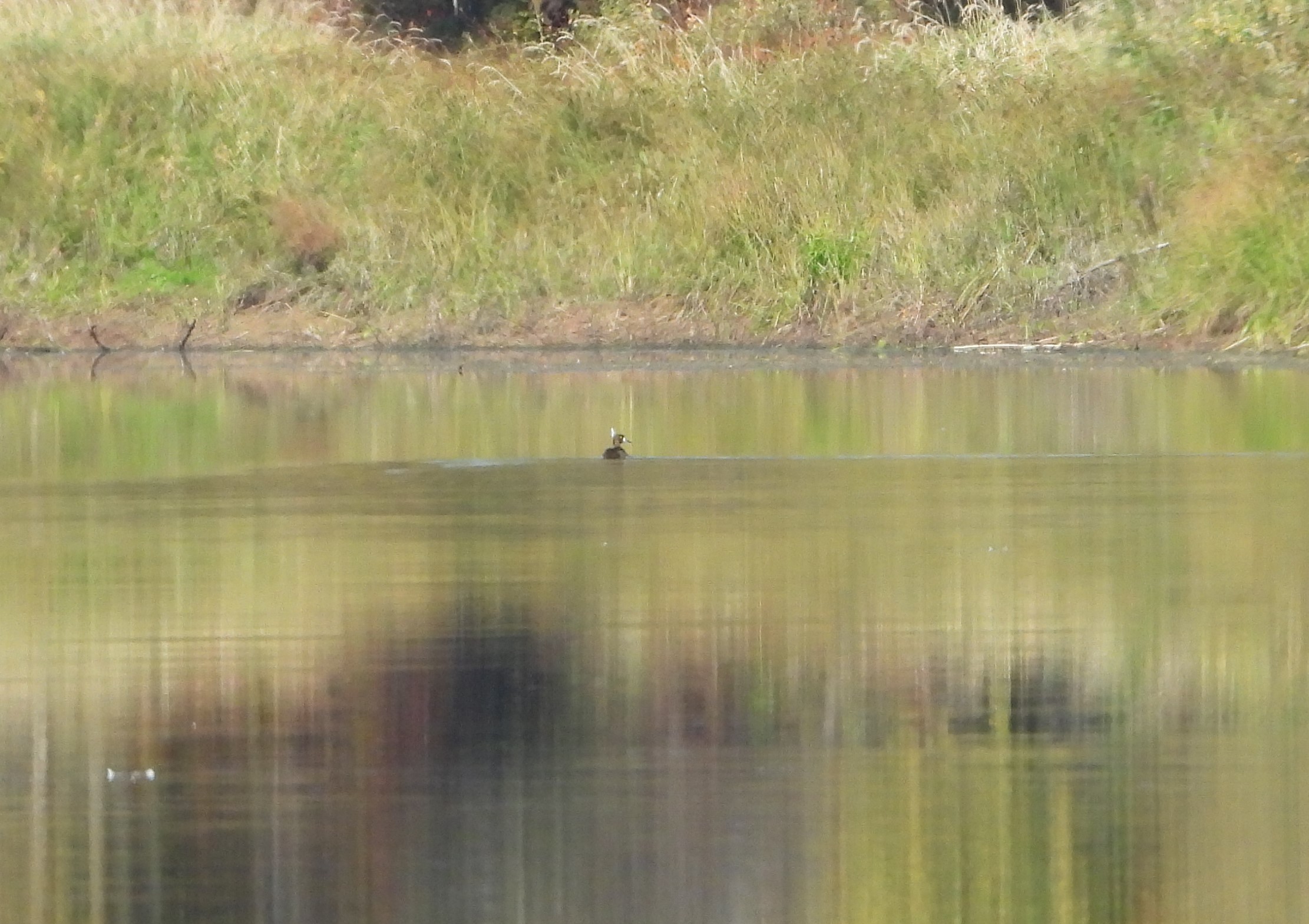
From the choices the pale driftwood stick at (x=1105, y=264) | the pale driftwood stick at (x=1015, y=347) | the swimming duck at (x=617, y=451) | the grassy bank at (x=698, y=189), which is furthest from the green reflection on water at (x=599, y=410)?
the pale driftwood stick at (x=1105, y=264)

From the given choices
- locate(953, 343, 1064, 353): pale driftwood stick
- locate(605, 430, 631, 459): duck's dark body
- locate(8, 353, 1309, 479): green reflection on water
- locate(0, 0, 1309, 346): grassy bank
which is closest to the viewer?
locate(605, 430, 631, 459): duck's dark body

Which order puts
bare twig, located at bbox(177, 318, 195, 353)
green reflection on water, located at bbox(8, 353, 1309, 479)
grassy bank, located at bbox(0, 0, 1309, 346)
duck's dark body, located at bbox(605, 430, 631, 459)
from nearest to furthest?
duck's dark body, located at bbox(605, 430, 631, 459)
green reflection on water, located at bbox(8, 353, 1309, 479)
grassy bank, located at bbox(0, 0, 1309, 346)
bare twig, located at bbox(177, 318, 195, 353)

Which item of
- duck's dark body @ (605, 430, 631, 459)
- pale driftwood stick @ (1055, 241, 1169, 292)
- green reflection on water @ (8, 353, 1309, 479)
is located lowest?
duck's dark body @ (605, 430, 631, 459)

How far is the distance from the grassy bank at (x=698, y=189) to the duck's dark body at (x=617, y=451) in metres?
7.72

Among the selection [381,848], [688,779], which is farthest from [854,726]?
[381,848]

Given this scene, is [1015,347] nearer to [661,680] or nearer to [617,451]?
[617,451]

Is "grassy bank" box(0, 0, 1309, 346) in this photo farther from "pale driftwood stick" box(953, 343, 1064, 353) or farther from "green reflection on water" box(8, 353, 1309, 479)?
"green reflection on water" box(8, 353, 1309, 479)

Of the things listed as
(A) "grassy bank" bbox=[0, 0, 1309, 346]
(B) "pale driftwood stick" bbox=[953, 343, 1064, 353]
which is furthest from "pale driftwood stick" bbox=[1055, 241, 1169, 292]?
(B) "pale driftwood stick" bbox=[953, 343, 1064, 353]

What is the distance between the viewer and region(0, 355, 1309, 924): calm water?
6039 mm

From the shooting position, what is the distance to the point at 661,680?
26.3 ft

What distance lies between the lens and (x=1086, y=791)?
21.8 ft

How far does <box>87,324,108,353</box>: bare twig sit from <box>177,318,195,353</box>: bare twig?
584 millimetres

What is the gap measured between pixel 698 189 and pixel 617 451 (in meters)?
9.34

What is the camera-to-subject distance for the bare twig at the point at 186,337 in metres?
22.5
